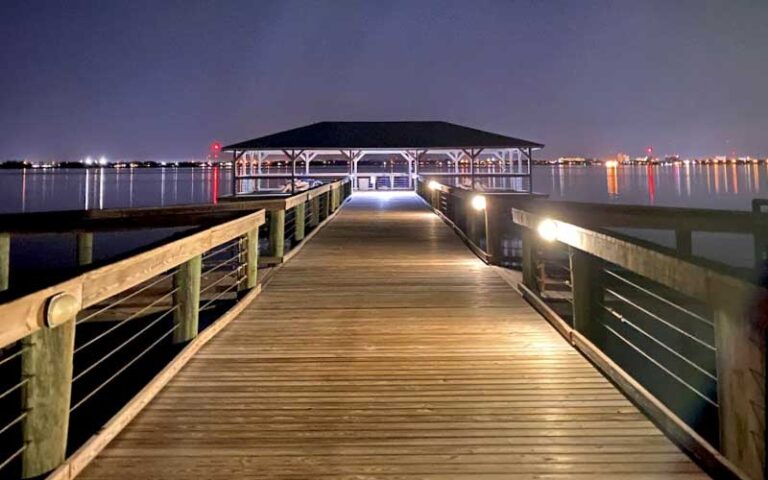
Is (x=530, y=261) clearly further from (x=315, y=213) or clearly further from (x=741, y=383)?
(x=315, y=213)

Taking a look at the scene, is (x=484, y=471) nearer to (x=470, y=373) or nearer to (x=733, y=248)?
(x=470, y=373)

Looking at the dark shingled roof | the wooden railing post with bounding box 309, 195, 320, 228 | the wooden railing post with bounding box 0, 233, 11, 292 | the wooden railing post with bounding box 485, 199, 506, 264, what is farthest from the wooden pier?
the dark shingled roof

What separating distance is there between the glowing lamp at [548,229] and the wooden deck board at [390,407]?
0.82 metres

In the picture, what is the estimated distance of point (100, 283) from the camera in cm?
280

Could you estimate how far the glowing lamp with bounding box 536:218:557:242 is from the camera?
5054 millimetres

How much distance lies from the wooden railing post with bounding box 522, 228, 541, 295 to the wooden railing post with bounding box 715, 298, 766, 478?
3.86m

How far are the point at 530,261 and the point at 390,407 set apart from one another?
3566 millimetres

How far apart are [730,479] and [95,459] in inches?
112

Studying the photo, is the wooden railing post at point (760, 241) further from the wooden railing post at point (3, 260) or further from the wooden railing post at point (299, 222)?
the wooden railing post at point (3, 260)

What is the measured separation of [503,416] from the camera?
10.8ft

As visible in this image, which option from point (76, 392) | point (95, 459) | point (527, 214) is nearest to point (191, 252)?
point (95, 459)

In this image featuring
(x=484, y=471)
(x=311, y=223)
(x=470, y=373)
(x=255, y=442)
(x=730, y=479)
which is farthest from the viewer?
(x=311, y=223)

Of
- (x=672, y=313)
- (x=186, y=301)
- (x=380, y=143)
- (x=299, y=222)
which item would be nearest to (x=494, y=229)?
(x=672, y=313)

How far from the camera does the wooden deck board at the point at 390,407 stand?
2.74 m
